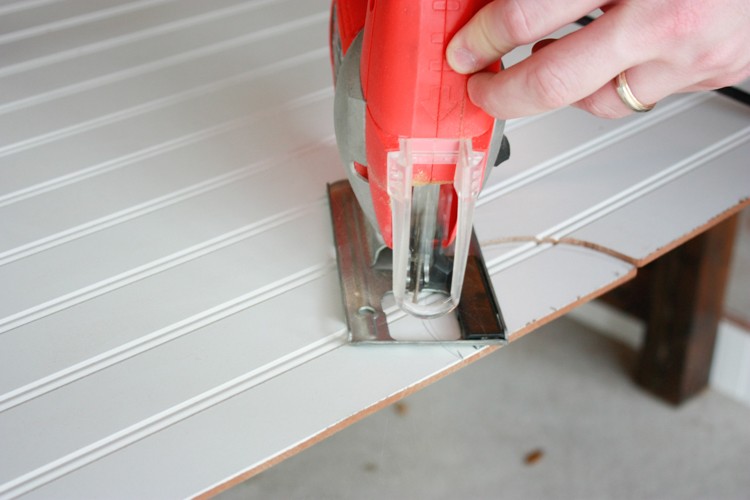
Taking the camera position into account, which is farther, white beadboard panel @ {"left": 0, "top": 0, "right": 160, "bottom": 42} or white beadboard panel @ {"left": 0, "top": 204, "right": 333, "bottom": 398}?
white beadboard panel @ {"left": 0, "top": 0, "right": 160, "bottom": 42}

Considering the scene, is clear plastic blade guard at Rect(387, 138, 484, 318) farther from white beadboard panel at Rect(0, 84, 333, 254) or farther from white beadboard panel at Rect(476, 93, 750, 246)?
white beadboard panel at Rect(0, 84, 333, 254)

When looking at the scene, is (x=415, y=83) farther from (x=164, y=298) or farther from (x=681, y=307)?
(x=681, y=307)

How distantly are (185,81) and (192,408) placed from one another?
0.57 metres

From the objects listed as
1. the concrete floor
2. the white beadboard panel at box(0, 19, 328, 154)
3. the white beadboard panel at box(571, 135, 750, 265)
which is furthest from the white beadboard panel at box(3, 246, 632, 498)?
the concrete floor

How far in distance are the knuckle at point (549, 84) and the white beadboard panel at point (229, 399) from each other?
0.87 ft

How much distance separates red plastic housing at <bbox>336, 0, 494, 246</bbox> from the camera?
649mm

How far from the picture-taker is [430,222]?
85cm

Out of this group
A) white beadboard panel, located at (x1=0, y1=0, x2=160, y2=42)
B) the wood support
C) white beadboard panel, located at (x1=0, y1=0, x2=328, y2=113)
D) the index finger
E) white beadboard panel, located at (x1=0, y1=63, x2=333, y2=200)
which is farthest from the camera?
the wood support

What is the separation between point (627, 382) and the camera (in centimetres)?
187

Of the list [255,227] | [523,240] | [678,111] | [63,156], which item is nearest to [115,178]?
[63,156]

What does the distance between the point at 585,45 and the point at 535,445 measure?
50.1 inches

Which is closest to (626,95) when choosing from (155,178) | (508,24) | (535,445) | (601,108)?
(601,108)

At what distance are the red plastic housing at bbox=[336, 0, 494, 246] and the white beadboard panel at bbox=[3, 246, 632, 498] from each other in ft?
0.58

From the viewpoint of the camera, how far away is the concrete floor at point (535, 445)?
5.50ft
